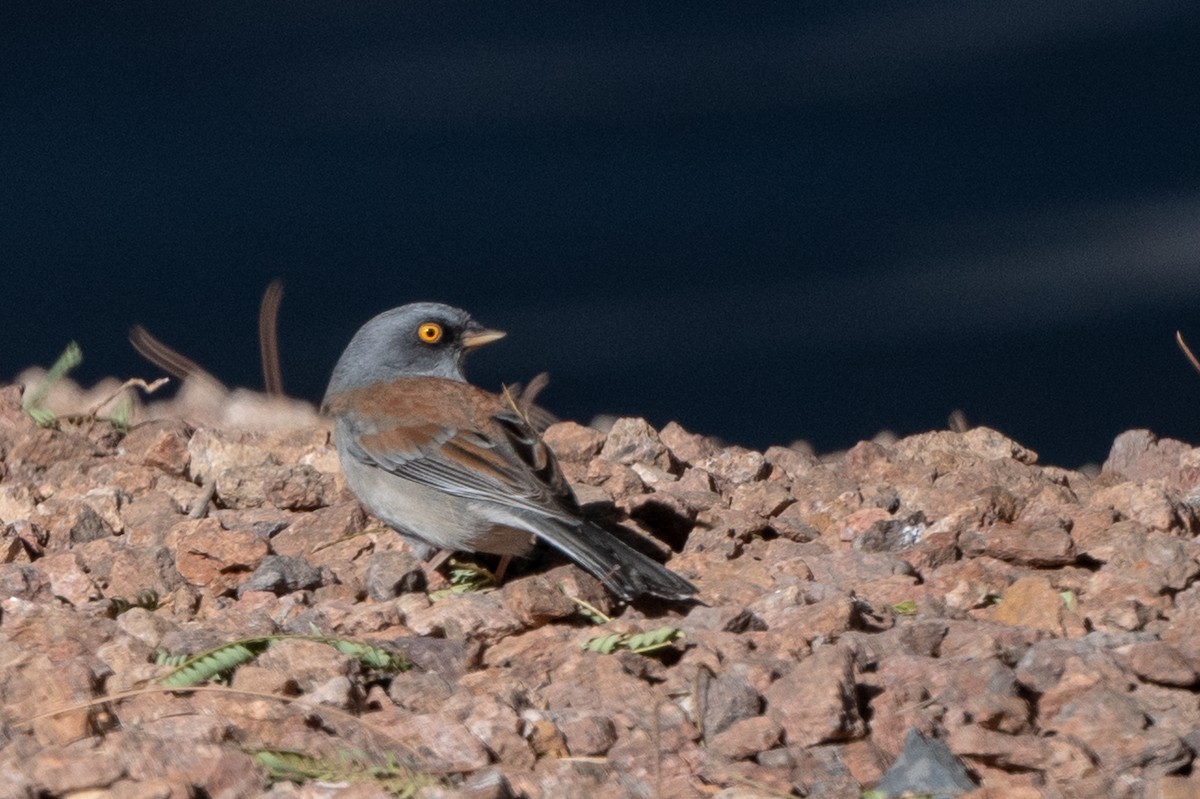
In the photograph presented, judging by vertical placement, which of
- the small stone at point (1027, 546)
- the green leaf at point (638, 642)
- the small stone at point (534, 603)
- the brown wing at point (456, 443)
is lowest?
the green leaf at point (638, 642)

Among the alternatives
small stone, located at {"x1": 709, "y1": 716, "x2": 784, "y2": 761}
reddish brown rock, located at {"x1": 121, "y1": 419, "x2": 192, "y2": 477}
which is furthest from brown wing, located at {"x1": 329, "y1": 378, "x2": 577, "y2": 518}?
small stone, located at {"x1": 709, "y1": 716, "x2": 784, "y2": 761}

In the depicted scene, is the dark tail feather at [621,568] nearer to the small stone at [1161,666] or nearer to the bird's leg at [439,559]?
the bird's leg at [439,559]

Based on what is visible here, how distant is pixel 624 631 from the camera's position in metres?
4.94

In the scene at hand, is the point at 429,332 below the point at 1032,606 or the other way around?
the other way around

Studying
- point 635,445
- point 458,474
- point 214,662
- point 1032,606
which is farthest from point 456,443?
point 1032,606

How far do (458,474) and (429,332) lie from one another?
110 centimetres

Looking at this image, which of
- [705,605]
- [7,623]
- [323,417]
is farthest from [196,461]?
[705,605]

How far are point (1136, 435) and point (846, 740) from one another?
140 inches

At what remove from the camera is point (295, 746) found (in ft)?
13.5

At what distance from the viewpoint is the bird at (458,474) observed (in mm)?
5457

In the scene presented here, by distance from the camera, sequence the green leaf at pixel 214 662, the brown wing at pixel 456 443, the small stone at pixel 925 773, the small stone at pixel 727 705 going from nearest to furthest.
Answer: the small stone at pixel 925 773, the small stone at pixel 727 705, the green leaf at pixel 214 662, the brown wing at pixel 456 443

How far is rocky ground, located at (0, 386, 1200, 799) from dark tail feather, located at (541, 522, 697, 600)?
0.29 feet

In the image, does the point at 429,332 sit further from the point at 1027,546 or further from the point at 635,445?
the point at 1027,546

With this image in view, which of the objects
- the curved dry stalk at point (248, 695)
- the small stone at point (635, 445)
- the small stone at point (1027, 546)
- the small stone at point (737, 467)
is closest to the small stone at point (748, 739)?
the curved dry stalk at point (248, 695)
